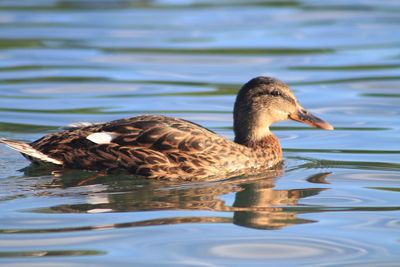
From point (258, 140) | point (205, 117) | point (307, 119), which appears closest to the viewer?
point (258, 140)

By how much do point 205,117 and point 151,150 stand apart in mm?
3780

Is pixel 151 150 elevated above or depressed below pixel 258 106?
below

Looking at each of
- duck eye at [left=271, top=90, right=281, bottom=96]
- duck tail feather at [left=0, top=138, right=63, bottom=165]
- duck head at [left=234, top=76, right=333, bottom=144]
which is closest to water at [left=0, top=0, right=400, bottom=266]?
duck tail feather at [left=0, top=138, right=63, bottom=165]

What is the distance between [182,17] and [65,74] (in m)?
5.60

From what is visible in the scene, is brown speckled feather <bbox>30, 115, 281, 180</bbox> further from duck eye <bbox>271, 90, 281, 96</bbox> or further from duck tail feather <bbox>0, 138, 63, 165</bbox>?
duck eye <bbox>271, 90, 281, 96</bbox>

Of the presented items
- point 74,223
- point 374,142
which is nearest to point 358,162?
point 374,142


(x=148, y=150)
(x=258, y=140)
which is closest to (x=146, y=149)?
(x=148, y=150)

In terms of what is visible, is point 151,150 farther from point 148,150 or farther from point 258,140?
point 258,140

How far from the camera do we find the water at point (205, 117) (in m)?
8.70

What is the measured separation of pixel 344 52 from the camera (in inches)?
751

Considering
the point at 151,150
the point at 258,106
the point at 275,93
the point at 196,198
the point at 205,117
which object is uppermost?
the point at 275,93

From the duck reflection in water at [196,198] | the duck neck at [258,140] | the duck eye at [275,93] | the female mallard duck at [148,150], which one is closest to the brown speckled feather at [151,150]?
the female mallard duck at [148,150]

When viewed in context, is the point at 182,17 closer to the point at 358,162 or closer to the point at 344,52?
the point at 344,52

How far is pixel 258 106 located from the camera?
469 inches
